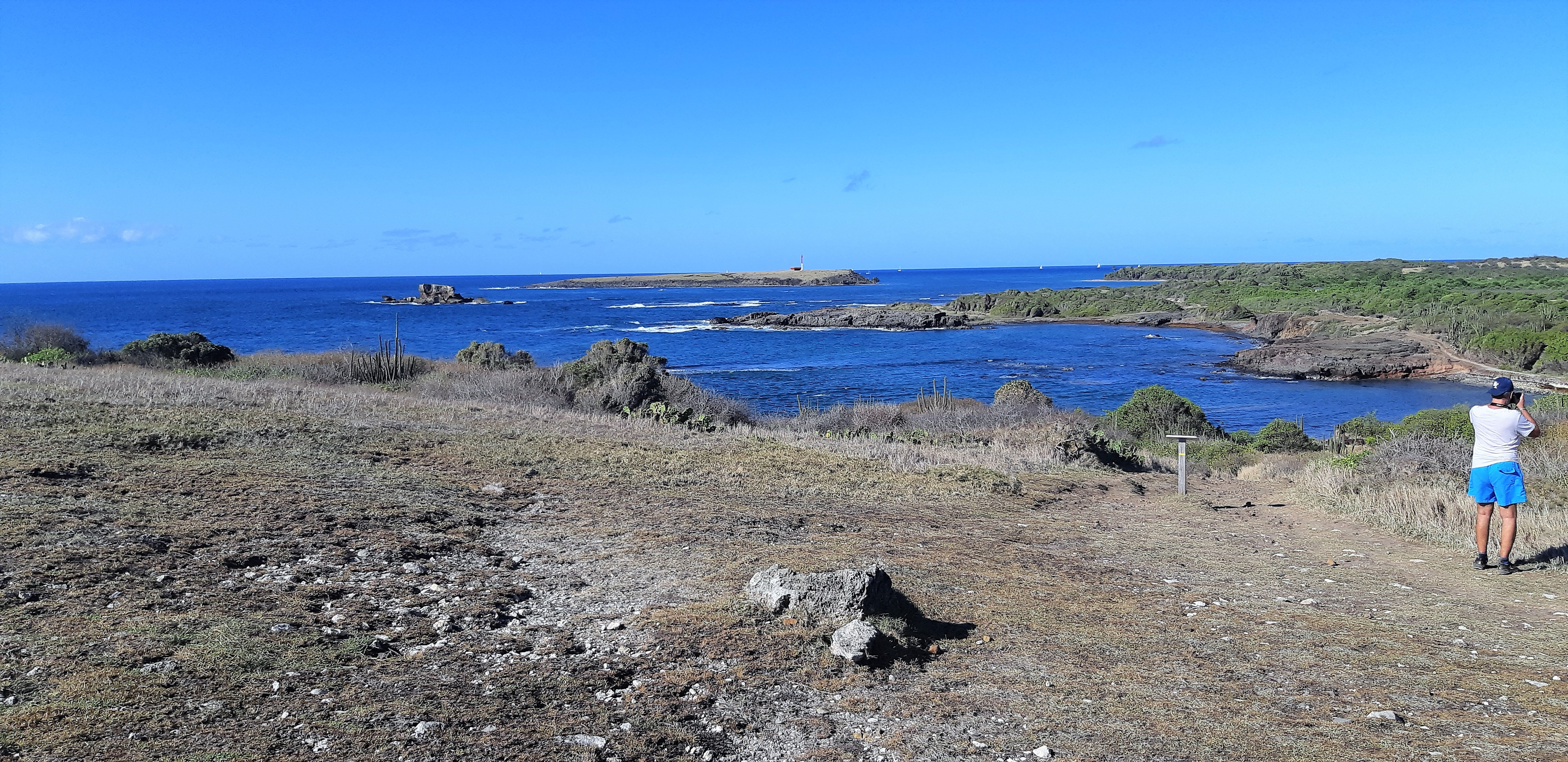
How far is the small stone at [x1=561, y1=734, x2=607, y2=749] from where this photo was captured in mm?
4238

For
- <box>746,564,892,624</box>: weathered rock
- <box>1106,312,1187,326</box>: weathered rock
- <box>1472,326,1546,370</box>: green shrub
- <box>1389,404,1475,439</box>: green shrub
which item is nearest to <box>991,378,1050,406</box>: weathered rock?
<box>1389,404,1475,439</box>: green shrub

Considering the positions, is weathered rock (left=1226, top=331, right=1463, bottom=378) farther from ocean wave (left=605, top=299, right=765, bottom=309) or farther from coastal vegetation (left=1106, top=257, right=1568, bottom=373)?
ocean wave (left=605, top=299, right=765, bottom=309)

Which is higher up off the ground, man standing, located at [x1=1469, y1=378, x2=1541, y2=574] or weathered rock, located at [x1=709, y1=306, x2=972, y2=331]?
man standing, located at [x1=1469, y1=378, x2=1541, y2=574]

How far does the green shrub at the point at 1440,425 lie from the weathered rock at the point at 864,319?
6310 cm

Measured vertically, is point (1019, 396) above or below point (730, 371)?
above

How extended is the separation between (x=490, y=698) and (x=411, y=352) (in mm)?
61637

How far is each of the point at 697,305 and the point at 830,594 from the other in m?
125

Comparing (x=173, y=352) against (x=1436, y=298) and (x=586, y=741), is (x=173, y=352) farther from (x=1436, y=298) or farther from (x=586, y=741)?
(x=1436, y=298)

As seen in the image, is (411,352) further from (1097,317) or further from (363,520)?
(1097,317)

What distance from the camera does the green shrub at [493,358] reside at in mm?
30453

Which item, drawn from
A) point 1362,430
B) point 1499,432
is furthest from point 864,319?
point 1499,432

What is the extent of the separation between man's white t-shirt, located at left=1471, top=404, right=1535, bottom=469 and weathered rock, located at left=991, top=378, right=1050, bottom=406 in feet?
54.7

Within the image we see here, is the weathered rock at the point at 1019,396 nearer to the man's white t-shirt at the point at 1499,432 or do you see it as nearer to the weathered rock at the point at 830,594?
the man's white t-shirt at the point at 1499,432

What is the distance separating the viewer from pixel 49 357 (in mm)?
23875
